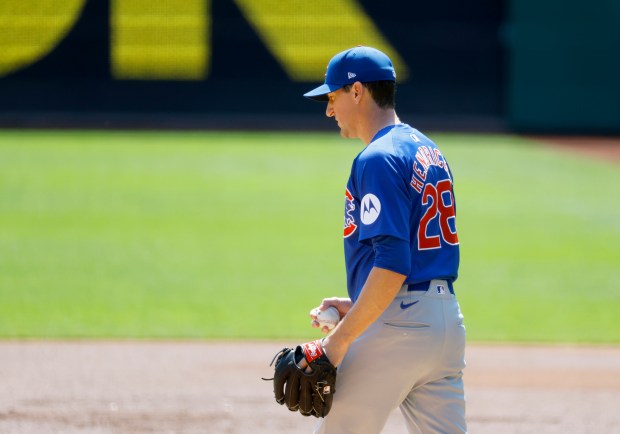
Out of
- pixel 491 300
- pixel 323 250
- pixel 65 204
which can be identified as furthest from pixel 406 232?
pixel 65 204

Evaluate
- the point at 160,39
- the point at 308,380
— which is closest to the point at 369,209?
the point at 308,380

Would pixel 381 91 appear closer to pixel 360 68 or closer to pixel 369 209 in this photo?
pixel 360 68

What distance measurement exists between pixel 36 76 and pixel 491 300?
1591 cm

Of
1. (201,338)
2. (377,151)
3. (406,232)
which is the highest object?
(377,151)

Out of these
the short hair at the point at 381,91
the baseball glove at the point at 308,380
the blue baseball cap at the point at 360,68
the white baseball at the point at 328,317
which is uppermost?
the blue baseball cap at the point at 360,68

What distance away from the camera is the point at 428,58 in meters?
23.5

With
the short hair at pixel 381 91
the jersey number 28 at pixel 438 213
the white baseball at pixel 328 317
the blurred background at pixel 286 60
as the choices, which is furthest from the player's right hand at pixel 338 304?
the blurred background at pixel 286 60

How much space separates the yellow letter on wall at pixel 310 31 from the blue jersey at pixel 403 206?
65.3ft

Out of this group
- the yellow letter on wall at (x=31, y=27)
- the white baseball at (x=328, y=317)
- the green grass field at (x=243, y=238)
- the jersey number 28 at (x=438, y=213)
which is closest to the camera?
the jersey number 28 at (x=438, y=213)

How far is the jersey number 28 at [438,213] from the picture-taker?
3.66 meters

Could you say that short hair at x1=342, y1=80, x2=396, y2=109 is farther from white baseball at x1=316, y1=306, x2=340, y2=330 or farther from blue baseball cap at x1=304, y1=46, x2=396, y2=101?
white baseball at x1=316, y1=306, x2=340, y2=330

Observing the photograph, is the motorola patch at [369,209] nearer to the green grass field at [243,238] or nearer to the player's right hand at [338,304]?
the player's right hand at [338,304]

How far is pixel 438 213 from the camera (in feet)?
12.2

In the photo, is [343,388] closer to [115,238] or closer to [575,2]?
[115,238]
